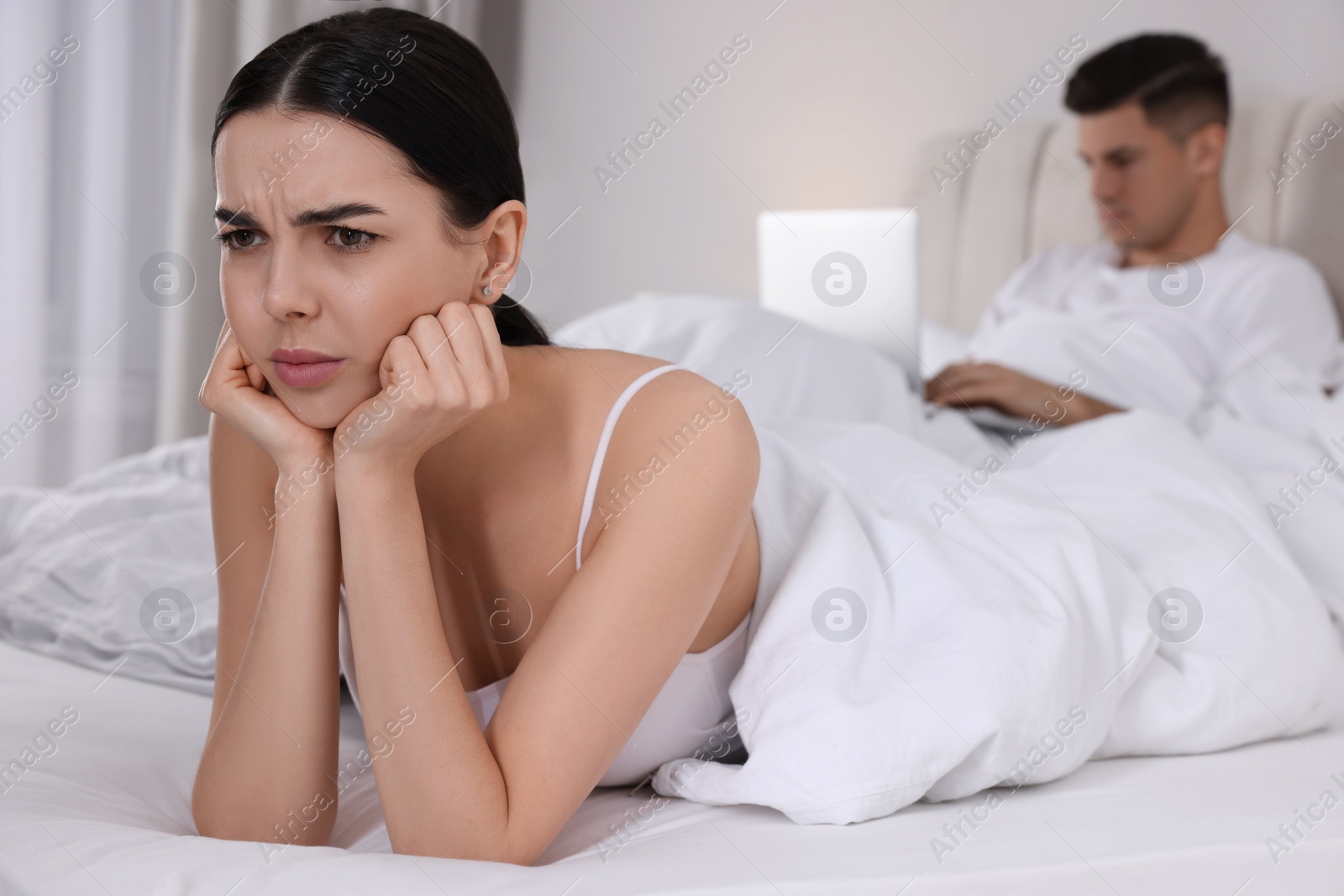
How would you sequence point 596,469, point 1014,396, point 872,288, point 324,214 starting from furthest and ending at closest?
point 872,288, point 1014,396, point 596,469, point 324,214

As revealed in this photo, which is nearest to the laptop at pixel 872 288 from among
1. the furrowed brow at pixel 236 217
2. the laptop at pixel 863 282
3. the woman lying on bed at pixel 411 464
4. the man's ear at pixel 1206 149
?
the laptop at pixel 863 282

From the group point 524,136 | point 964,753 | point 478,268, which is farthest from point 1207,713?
point 524,136

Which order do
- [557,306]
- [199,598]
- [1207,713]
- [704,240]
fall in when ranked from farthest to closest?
[557,306], [704,240], [199,598], [1207,713]

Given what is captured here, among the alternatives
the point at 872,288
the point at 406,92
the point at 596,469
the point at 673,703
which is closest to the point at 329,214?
the point at 406,92

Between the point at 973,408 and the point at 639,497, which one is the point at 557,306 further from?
the point at 639,497

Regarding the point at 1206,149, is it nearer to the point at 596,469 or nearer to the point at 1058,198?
the point at 1058,198

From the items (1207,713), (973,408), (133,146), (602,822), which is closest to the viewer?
(602,822)

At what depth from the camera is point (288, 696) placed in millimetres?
809

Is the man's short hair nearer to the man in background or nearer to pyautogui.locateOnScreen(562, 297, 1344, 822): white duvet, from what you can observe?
the man in background

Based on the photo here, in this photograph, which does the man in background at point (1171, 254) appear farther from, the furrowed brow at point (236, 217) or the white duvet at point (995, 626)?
the furrowed brow at point (236, 217)

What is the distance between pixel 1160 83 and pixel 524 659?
2321 millimetres

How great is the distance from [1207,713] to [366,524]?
2.52 feet

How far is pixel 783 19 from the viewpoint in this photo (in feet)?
9.44

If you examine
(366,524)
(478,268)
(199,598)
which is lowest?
(199,598)
